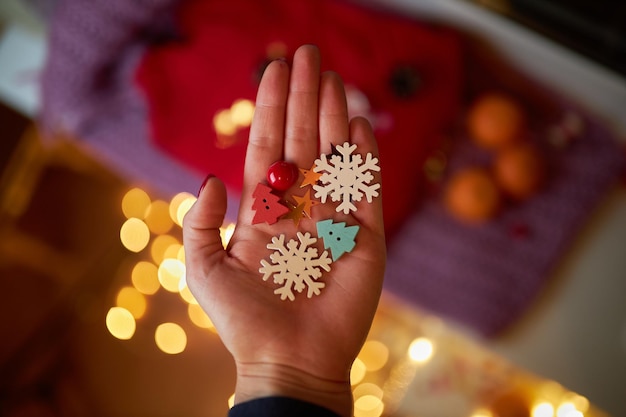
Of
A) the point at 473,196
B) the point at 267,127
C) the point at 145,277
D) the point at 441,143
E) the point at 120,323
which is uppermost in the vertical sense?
the point at 441,143

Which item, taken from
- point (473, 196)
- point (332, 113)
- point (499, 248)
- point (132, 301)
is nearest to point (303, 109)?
point (332, 113)

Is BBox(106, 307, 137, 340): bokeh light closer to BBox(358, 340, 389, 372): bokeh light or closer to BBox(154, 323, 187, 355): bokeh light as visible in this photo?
BBox(154, 323, 187, 355): bokeh light

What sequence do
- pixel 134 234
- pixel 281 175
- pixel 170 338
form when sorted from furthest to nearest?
1. pixel 134 234
2. pixel 170 338
3. pixel 281 175

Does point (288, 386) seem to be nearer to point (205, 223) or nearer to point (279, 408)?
point (279, 408)

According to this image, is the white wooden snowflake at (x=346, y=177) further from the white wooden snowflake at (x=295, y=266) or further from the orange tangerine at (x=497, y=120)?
the orange tangerine at (x=497, y=120)

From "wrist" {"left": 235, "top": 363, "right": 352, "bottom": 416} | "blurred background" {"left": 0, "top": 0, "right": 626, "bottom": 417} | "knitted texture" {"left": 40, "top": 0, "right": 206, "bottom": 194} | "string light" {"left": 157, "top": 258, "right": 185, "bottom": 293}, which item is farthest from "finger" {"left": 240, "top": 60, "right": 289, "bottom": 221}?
"string light" {"left": 157, "top": 258, "right": 185, "bottom": 293}

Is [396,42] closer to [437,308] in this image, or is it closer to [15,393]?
[437,308]

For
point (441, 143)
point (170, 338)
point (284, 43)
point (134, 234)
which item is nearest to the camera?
point (284, 43)

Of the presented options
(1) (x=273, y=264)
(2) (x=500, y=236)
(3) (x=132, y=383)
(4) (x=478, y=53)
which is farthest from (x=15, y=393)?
(4) (x=478, y=53)
